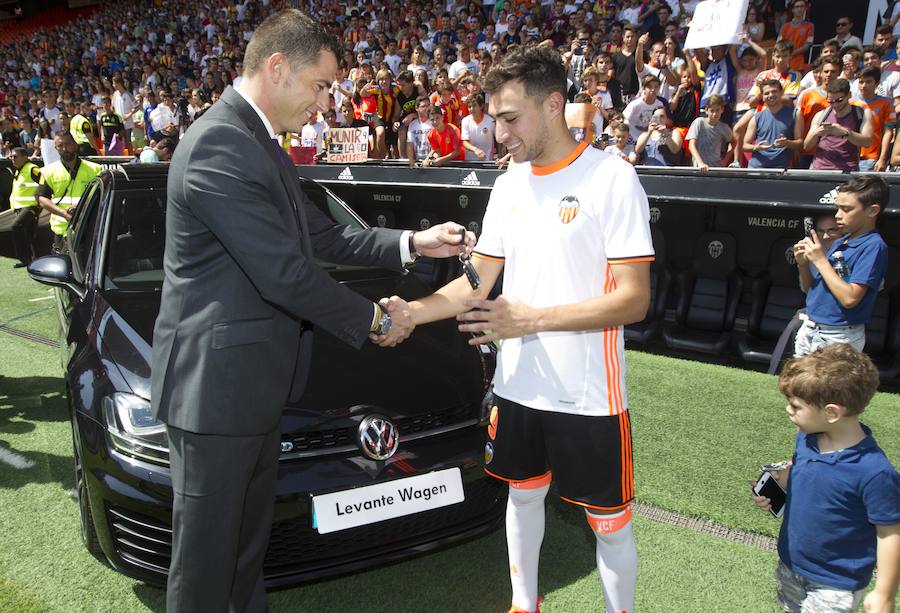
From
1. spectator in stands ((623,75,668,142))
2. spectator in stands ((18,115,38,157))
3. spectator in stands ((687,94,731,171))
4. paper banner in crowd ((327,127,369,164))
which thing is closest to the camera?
spectator in stands ((687,94,731,171))

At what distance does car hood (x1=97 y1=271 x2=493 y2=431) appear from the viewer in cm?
264

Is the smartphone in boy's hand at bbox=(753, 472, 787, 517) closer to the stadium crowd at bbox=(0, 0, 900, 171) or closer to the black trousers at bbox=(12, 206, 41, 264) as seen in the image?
the stadium crowd at bbox=(0, 0, 900, 171)

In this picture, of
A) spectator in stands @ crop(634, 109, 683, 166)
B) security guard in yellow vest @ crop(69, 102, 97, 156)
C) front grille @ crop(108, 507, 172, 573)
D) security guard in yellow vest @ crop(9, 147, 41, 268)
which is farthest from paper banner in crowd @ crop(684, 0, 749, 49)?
security guard in yellow vest @ crop(69, 102, 97, 156)

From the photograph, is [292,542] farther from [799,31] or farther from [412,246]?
[799,31]

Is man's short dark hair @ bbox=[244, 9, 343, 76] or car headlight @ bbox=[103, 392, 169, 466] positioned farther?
car headlight @ bbox=[103, 392, 169, 466]

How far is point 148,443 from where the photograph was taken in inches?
97.5

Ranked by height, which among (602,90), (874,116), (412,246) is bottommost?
(412,246)

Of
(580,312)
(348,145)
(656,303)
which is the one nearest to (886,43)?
(656,303)

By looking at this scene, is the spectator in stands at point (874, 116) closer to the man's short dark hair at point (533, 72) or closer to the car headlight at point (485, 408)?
the car headlight at point (485, 408)

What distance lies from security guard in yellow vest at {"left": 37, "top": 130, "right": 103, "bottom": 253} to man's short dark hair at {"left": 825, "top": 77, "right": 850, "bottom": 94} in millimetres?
6897

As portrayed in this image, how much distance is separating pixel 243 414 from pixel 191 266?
1.44ft

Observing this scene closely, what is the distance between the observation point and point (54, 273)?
336cm

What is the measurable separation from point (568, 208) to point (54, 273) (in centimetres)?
256

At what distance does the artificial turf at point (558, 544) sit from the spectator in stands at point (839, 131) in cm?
266
